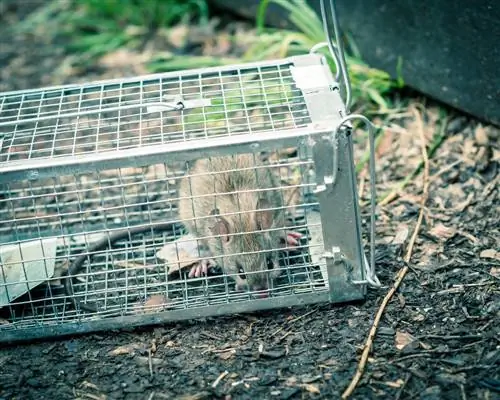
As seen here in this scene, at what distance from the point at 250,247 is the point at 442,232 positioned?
48.2 inches

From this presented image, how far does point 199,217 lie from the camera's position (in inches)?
161

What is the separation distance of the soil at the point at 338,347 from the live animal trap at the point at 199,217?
11cm

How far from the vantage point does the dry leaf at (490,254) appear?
A: 4416 mm

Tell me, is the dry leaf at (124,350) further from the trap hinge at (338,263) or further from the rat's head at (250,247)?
the trap hinge at (338,263)

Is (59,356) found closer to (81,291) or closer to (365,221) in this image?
(81,291)

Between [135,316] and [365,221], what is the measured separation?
1.63 meters

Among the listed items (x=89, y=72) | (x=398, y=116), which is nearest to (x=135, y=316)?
(x=398, y=116)

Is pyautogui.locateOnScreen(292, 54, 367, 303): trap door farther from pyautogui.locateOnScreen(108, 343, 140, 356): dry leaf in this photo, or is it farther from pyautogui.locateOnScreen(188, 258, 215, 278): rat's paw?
pyautogui.locateOnScreen(108, 343, 140, 356): dry leaf

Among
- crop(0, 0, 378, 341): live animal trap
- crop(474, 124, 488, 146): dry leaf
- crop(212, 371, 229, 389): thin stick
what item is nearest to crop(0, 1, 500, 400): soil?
crop(212, 371, 229, 389): thin stick

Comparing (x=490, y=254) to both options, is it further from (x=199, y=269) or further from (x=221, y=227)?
(x=199, y=269)

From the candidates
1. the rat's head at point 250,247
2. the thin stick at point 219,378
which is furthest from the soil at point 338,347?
the rat's head at point 250,247

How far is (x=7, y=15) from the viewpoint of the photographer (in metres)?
9.16

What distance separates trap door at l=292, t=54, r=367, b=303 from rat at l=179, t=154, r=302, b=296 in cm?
33

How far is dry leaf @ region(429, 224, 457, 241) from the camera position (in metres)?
4.68
